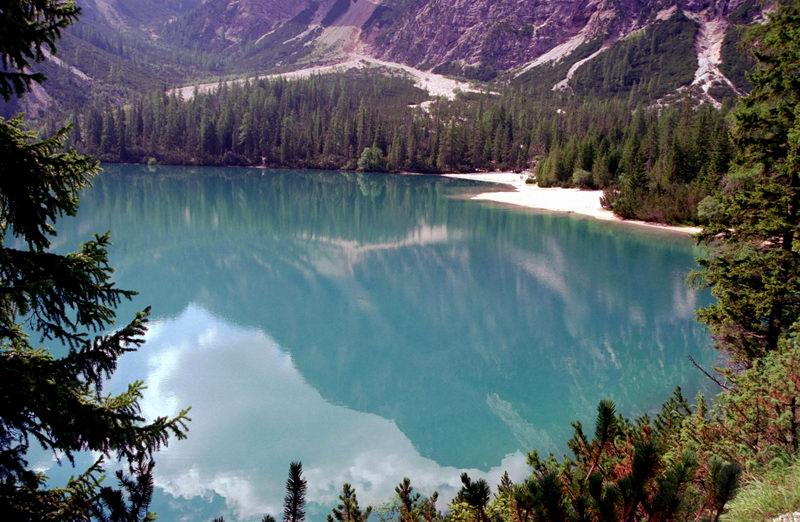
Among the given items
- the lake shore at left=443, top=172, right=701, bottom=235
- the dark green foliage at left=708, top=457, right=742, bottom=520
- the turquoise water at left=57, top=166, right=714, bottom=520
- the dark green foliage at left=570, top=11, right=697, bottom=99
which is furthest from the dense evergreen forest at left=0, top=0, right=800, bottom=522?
the dark green foliage at left=570, top=11, right=697, bottom=99

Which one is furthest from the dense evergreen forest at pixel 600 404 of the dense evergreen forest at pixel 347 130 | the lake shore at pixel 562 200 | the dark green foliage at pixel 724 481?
the dense evergreen forest at pixel 347 130

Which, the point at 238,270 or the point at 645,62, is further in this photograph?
the point at 645,62

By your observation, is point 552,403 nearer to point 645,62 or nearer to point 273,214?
point 273,214

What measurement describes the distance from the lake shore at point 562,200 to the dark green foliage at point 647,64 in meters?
76.9

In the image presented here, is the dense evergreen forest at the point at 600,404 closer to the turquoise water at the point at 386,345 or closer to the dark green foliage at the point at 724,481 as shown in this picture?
the dark green foliage at the point at 724,481

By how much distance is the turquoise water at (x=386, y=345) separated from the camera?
1296 centimetres

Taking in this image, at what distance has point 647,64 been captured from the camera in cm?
14538

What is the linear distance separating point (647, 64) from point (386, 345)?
150 metres

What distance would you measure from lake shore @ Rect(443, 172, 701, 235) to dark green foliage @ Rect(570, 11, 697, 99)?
7691 cm

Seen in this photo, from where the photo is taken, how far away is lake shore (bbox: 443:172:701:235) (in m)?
45.1

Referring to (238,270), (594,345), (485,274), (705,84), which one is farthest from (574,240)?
(705,84)

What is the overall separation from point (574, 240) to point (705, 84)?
107m

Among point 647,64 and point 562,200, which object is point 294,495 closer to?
point 562,200

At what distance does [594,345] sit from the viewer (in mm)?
20031
